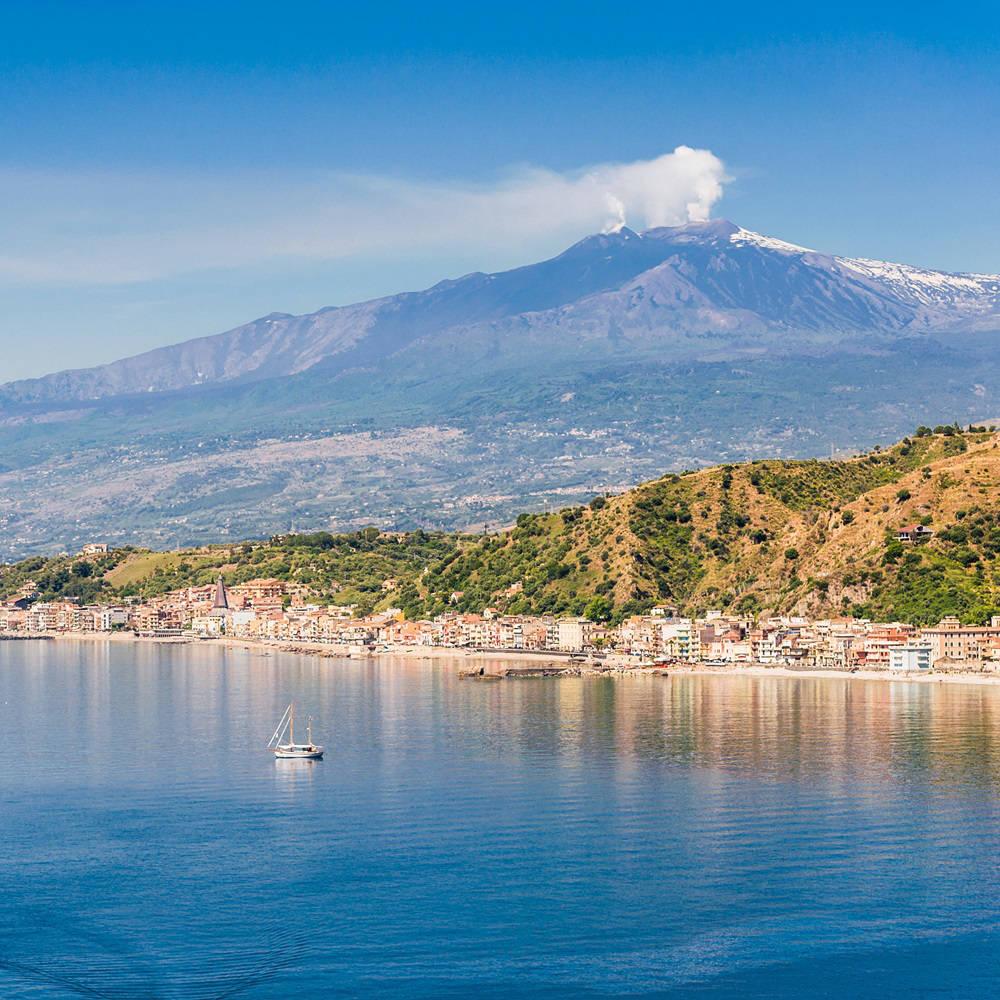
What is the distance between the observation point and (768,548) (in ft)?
426

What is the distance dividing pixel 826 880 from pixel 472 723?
1372 inches

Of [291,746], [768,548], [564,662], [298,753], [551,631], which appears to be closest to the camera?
[298,753]

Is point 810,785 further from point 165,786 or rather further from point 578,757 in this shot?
point 165,786

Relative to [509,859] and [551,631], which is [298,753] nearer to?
[509,859]

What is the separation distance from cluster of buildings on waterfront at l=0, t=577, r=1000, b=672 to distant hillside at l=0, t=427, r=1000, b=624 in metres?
2.72

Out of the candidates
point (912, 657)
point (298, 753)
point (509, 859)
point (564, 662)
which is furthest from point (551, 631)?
point (509, 859)

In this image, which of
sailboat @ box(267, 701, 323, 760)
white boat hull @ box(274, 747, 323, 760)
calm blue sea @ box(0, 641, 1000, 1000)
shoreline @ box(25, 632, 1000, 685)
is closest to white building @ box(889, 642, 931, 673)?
shoreline @ box(25, 632, 1000, 685)

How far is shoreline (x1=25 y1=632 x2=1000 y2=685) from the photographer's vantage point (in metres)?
101

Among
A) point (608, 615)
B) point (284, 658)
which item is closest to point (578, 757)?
point (608, 615)

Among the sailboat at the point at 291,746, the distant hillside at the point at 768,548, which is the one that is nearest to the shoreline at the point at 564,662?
the distant hillside at the point at 768,548

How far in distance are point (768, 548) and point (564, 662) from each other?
20261 millimetres

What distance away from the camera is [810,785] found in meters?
54.0

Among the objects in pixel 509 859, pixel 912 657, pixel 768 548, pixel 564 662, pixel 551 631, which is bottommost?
pixel 509 859

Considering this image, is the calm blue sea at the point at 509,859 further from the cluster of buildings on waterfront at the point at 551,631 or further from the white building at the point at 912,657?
the cluster of buildings on waterfront at the point at 551,631
